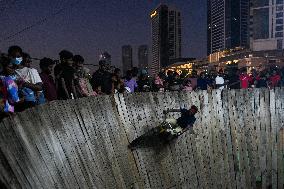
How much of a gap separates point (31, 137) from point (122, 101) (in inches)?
144

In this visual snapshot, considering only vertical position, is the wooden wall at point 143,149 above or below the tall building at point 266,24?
below

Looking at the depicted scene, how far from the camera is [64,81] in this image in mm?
6715

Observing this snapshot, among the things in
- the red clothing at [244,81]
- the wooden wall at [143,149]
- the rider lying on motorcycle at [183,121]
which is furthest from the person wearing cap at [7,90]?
the red clothing at [244,81]

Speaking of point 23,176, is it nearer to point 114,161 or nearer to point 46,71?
point 46,71

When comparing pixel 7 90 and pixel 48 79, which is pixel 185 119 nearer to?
pixel 48 79

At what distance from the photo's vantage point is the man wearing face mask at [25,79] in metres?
5.43

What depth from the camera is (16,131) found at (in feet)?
15.4

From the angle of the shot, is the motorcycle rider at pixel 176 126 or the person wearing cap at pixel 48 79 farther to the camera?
the motorcycle rider at pixel 176 126

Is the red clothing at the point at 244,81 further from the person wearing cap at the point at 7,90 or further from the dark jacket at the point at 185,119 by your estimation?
the person wearing cap at the point at 7,90

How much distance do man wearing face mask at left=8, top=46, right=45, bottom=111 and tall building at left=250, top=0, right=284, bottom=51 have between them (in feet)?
263

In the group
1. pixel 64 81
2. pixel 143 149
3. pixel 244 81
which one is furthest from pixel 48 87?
pixel 244 81

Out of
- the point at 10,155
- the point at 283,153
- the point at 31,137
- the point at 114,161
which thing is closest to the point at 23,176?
the point at 10,155

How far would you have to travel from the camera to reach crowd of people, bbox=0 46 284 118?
516 cm

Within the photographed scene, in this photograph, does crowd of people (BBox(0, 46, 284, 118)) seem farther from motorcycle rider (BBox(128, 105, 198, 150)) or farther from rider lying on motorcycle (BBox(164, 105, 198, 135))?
rider lying on motorcycle (BBox(164, 105, 198, 135))
